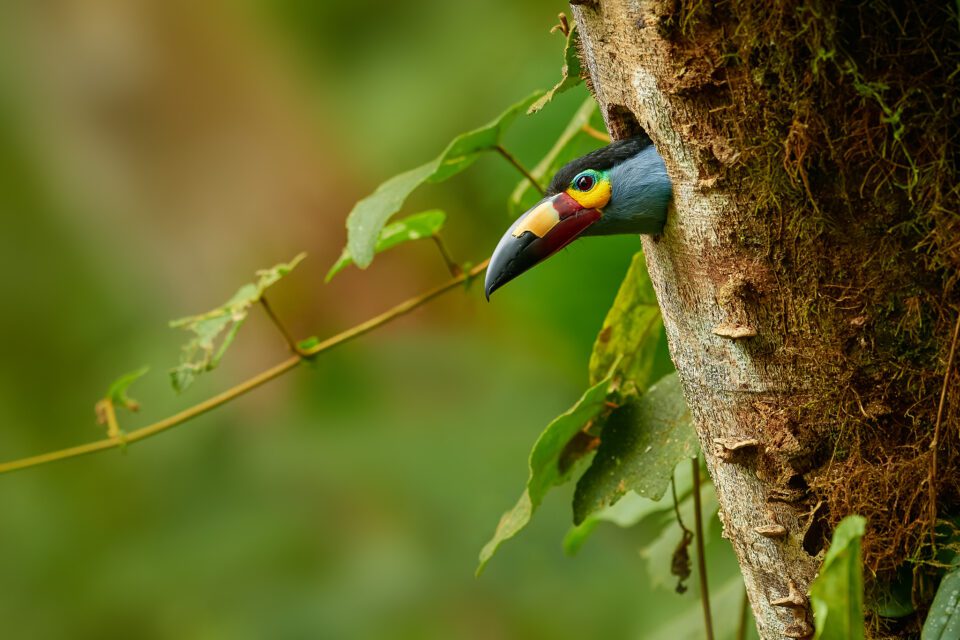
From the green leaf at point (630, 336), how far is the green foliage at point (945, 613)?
1.70ft

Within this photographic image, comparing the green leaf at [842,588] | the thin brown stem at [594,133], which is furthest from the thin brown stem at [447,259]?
the green leaf at [842,588]

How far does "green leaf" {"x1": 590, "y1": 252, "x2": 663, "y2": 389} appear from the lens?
138cm

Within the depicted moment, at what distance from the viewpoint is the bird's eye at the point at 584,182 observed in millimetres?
1146

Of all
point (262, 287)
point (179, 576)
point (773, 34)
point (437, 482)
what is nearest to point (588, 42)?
point (773, 34)

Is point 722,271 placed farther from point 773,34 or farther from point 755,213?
point 773,34

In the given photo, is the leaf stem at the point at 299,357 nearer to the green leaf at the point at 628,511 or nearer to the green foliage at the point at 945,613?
the green leaf at the point at 628,511

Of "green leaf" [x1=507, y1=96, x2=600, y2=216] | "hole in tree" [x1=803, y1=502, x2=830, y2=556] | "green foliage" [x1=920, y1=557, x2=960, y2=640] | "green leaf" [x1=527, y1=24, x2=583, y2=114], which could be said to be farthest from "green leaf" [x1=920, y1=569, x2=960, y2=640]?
"green leaf" [x1=507, y1=96, x2=600, y2=216]

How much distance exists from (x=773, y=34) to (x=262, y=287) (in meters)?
0.88

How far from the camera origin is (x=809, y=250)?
99 cm

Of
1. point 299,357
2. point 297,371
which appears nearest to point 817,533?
point 299,357

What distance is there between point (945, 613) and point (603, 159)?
58 cm

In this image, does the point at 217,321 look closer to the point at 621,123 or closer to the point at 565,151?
the point at 565,151

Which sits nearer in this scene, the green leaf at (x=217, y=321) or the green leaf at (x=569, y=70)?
the green leaf at (x=569, y=70)

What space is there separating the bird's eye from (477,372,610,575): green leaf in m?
0.26
